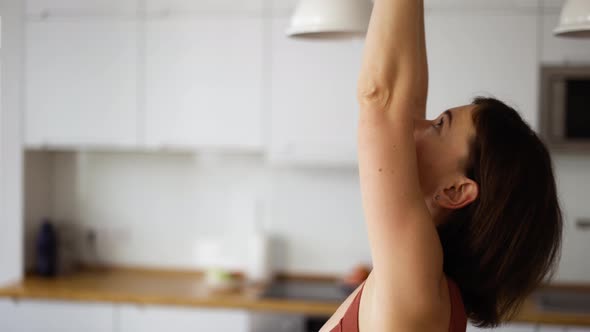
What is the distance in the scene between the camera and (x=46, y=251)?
3.37 metres

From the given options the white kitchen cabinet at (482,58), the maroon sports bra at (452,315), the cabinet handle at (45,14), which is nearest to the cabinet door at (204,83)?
the cabinet handle at (45,14)

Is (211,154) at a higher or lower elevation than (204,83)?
lower

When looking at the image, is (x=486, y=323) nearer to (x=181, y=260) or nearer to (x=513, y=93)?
(x=513, y=93)

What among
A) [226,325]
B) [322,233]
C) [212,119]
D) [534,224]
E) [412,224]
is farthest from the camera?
[322,233]

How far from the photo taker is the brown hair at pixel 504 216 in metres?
1.00

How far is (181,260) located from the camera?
3543mm

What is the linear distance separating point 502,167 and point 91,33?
104 inches

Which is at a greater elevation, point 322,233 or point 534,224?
→ point 534,224

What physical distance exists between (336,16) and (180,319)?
75.6 inches

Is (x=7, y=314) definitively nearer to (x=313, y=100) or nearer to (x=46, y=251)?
(x=46, y=251)

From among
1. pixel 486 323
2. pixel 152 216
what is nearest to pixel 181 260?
pixel 152 216

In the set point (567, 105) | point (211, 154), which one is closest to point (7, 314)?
point (211, 154)

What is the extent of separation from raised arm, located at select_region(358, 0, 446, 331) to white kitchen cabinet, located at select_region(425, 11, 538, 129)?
211 cm

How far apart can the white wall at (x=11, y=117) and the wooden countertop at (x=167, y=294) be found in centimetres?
34
